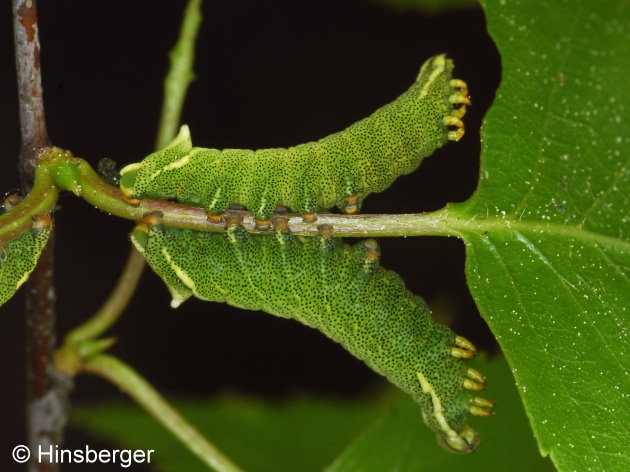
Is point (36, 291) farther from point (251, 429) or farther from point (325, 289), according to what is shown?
point (251, 429)

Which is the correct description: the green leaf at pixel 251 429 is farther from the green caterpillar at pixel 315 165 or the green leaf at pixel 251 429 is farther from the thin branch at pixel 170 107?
the green caterpillar at pixel 315 165

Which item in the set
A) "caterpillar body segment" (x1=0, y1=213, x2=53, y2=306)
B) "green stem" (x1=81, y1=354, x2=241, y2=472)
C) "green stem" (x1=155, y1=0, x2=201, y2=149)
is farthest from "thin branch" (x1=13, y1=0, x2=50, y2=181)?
"green stem" (x1=81, y1=354, x2=241, y2=472)

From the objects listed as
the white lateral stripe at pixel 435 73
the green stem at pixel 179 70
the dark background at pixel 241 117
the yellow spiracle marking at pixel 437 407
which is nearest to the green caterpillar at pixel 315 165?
the white lateral stripe at pixel 435 73

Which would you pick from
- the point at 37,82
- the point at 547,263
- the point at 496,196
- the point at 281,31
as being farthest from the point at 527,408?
the point at 281,31

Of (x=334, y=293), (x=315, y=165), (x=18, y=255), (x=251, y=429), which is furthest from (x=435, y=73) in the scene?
(x=251, y=429)

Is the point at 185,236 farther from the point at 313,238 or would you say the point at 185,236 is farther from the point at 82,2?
the point at 82,2

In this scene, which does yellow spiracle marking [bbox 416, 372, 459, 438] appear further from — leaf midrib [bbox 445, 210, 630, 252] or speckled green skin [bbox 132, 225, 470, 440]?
leaf midrib [bbox 445, 210, 630, 252]
